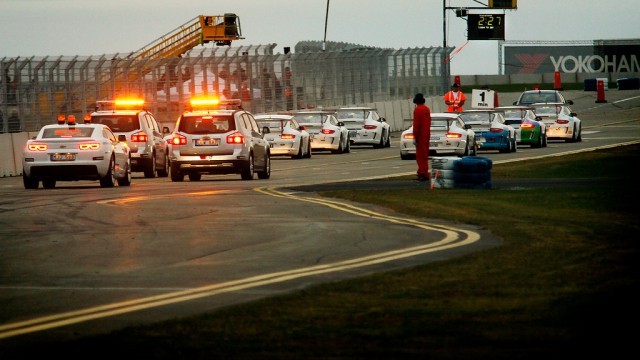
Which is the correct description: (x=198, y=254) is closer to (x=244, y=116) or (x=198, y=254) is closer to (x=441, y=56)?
(x=244, y=116)

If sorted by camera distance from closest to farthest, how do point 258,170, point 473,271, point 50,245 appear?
point 473,271, point 50,245, point 258,170

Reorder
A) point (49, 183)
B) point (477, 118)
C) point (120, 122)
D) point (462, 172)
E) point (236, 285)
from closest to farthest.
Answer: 1. point (236, 285)
2. point (462, 172)
3. point (49, 183)
4. point (120, 122)
5. point (477, 118)

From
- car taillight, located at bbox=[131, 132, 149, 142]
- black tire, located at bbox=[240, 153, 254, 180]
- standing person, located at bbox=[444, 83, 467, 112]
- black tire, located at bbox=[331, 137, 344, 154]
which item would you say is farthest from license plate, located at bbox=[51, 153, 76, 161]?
standing person, located at bbox=[444, 83, 467, 112]

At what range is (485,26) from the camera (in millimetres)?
87188

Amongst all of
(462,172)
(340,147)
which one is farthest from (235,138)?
(340,147)

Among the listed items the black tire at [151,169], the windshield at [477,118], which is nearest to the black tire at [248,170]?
the black tire at [151,169]

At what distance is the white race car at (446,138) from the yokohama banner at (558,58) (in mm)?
73340

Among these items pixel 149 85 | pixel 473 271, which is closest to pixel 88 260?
pixel 473 271

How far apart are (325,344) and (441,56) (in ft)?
217

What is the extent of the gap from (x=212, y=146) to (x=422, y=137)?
553 centimetres

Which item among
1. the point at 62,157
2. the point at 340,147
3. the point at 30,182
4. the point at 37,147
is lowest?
the point at 340,147

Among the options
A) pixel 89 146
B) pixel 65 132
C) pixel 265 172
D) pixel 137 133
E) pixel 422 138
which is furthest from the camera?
pixel 137 133

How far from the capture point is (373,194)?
2502 cm

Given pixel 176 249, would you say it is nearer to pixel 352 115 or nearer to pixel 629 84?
pixel 352 115
